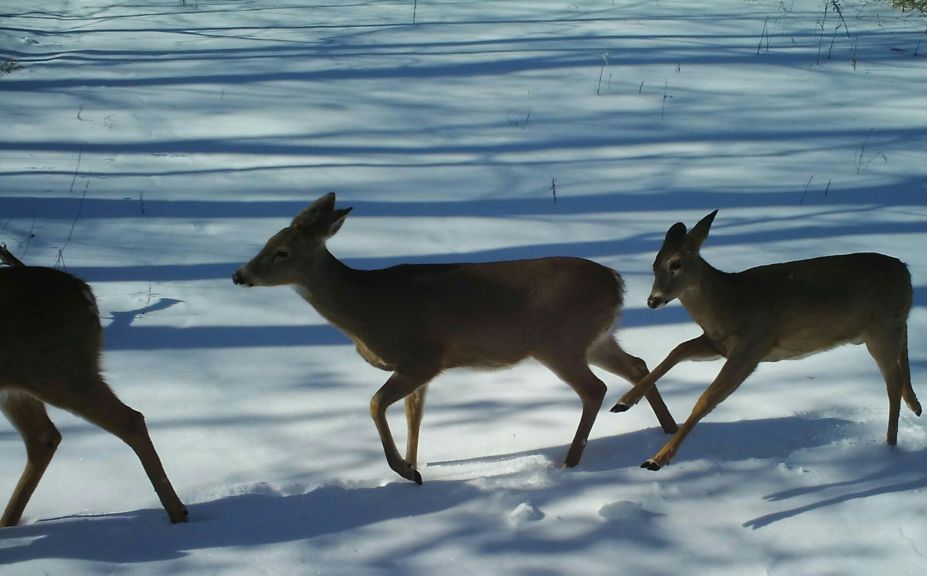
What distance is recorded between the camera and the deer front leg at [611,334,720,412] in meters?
4.77

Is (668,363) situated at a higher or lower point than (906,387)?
higher

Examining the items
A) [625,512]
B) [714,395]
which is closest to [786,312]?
[714,395]

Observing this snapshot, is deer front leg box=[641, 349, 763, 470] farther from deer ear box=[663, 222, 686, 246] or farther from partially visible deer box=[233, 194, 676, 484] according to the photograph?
deer ear box=[663, 222, 686, 246]

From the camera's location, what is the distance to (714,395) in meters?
4.62

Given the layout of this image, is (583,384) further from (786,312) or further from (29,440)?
(29,440)

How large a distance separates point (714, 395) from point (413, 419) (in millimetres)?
1428

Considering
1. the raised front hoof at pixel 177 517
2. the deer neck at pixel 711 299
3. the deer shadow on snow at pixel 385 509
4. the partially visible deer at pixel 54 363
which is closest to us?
the deer shadow on snow at pixel 385 509

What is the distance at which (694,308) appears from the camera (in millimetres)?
4910

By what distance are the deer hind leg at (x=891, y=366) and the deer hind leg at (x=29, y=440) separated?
3.58 m

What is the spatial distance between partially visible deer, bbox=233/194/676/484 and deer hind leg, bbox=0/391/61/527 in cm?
105

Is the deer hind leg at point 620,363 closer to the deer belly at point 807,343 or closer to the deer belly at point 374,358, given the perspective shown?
the deer belly at point 807,343

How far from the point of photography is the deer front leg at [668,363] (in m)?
4.77

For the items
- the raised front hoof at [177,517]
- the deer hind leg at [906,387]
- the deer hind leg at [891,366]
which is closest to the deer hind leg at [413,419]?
the raised front hoof at [177,517]

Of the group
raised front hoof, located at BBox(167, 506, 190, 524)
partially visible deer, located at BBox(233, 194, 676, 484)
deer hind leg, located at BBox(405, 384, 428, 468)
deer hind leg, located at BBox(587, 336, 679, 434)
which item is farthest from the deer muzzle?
deer hind leg, located at BBox(587, 336, 679, 434)
